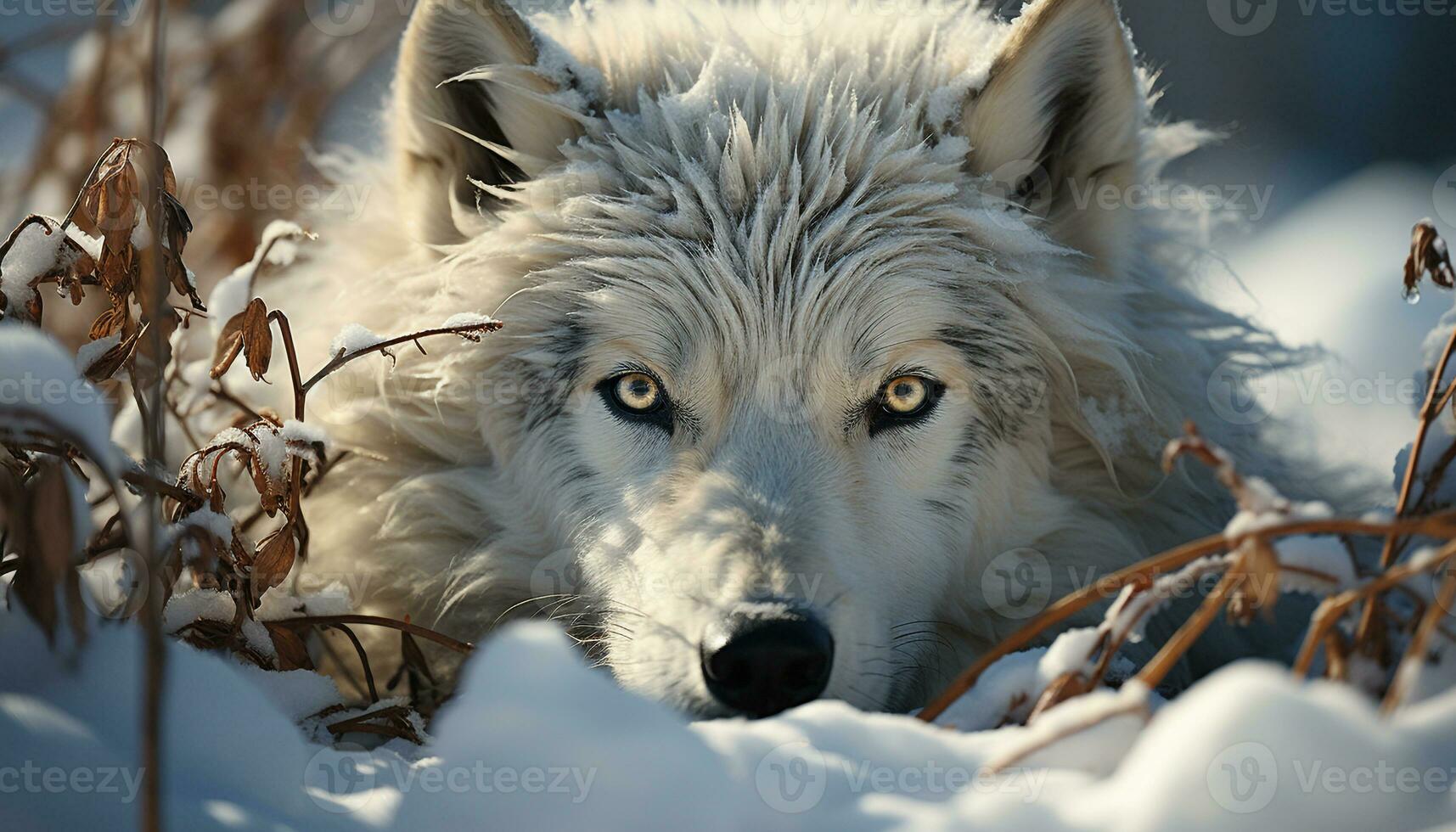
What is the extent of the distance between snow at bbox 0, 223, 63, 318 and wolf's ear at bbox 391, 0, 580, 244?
93cm

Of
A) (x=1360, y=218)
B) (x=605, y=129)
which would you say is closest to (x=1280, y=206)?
(x=1360, y=218)

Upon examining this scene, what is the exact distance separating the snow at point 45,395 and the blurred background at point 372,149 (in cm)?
50

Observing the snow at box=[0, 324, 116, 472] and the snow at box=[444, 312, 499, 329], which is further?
the snow at box=[444, 312, 499, 329]

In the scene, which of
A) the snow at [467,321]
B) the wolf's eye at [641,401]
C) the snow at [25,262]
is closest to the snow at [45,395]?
the snow at [25,262]

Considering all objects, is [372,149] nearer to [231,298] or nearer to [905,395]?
[231,298]

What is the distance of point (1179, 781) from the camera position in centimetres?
116

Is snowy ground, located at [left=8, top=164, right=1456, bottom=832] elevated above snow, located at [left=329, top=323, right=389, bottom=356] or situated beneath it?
situated beneath

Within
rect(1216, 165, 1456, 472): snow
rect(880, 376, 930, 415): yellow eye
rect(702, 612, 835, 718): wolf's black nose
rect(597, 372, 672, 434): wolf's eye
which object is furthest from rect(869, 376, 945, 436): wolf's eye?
rect(1216, 165, 1456, 472): snow

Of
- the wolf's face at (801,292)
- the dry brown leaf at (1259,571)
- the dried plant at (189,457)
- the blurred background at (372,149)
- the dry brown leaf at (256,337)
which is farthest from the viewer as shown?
the blurred background at (372,149)

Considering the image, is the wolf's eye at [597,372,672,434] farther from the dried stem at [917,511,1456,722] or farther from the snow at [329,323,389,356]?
the dried stem at [917,511,1456,722]

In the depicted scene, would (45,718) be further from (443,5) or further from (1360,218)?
(1360,218)

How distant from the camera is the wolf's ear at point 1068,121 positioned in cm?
247

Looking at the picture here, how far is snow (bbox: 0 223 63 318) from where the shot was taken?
1947 mm

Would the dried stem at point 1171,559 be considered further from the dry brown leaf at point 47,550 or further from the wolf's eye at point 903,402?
the dry brown leaf at point 47,550
